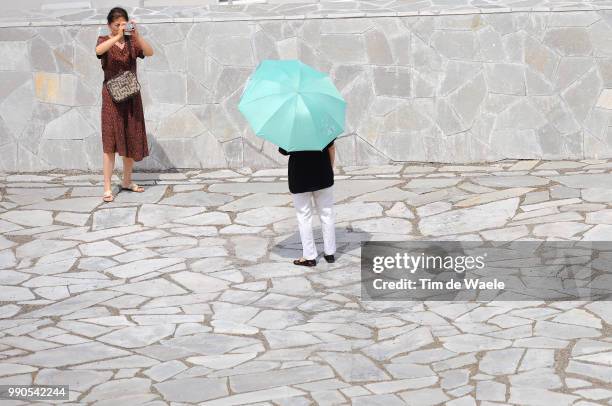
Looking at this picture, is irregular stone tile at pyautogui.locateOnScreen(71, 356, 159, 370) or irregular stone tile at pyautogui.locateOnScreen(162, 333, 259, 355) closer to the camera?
irregular stone tile at pyautogui.locateOnScreen(71, 356, 159, 370)

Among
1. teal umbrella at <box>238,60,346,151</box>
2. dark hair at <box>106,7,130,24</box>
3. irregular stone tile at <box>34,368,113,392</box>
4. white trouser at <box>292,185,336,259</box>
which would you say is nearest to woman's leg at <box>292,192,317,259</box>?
white trouser at <box>292,185,336,259</box>

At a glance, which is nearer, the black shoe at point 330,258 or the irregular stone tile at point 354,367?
the irregular stone tile at point 354,367

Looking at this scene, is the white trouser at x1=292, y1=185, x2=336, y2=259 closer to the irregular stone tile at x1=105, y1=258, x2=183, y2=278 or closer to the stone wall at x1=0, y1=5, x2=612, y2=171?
the irregular stone tile at x1=105, y1=258, x2=183, y2=278

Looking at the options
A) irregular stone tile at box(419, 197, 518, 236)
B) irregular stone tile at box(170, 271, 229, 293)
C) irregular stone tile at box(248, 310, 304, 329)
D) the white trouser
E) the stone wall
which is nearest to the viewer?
irregular stone tile at box(248, 310, 304, 329)

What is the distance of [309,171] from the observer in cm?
955

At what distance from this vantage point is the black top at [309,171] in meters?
9.55

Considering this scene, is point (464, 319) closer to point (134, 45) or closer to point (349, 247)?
point (349, 247)

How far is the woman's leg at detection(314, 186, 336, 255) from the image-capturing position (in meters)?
9.74

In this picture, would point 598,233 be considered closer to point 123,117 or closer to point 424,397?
point 424,397

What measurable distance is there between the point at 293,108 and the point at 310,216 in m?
0.97

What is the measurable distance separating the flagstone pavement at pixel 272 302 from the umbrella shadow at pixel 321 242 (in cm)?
3

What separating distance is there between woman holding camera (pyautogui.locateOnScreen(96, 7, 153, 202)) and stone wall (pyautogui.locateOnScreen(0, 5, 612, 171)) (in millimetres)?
1080

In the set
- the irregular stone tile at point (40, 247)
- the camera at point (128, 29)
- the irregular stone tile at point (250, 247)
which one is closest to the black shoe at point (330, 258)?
the irregular stone tile at point (250, 247)

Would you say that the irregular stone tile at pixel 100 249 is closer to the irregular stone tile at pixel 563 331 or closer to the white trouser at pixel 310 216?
the white trouser at pixel 310 216
